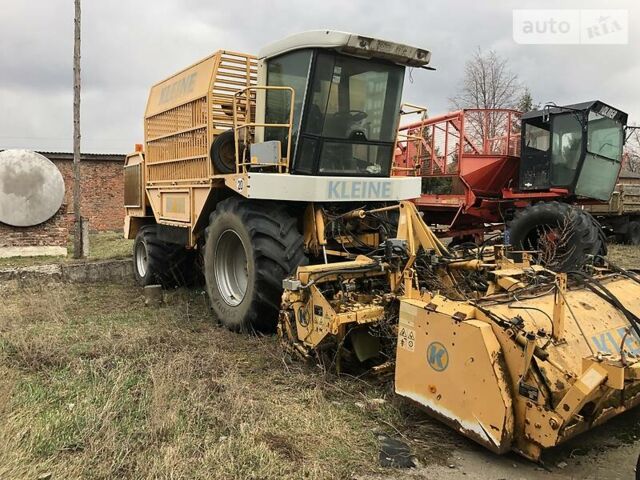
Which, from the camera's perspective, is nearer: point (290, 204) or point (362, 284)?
point (362, 284)

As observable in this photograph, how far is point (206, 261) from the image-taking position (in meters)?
5.95

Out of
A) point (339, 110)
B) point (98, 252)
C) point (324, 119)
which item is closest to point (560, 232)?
point (339, 110)

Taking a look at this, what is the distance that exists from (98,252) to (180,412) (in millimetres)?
10190

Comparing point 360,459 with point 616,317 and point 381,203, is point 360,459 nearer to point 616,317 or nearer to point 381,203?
point 616,317

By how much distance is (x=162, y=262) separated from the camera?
8.13 m

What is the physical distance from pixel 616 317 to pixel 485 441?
1.35 m

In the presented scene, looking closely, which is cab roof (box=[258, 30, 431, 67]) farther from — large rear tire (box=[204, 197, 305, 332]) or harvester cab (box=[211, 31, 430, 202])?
large rear tire (box=[204, 197, 305, 332])

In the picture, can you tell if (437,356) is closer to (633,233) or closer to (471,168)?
(471,168)

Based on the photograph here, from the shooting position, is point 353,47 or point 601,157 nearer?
point 353,47

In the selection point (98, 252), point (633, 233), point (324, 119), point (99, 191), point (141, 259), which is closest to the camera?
point (324, 119)

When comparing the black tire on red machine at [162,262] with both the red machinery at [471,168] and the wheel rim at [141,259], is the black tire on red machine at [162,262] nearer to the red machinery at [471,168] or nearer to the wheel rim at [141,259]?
the wheel rim at [141,259]

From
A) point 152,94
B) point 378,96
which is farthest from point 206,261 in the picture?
point 152,94

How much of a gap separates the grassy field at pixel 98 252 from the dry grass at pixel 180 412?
5.62m

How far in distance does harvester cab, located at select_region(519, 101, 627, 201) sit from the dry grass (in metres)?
6.37
